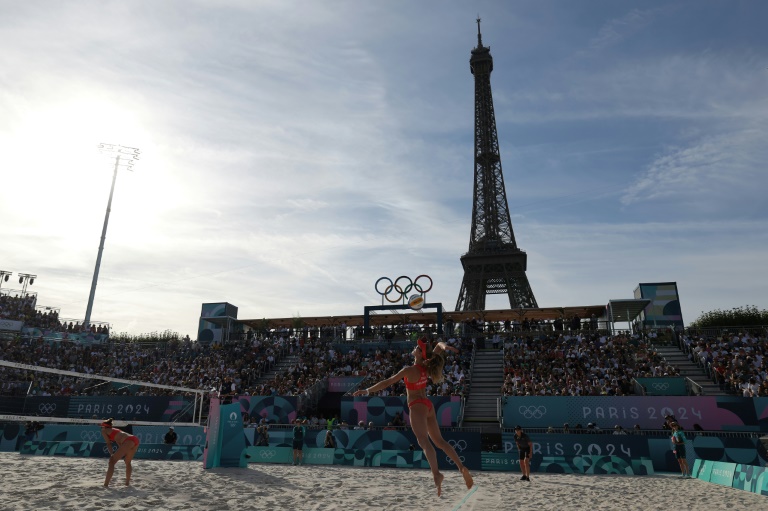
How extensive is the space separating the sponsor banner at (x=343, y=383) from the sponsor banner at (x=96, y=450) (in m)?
10.2

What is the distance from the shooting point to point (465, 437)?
66.4 ft

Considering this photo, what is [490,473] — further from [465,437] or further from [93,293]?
[93,293]

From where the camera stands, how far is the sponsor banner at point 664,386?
77.6ft

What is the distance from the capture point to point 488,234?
59156mm

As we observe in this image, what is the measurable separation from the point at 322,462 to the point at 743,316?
57.5 meters

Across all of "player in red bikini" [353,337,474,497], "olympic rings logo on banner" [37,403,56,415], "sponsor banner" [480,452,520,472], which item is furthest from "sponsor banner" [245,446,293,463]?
"olympic rings logo on banner" [37,403,56,415]

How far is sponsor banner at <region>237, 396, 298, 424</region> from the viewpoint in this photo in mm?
26594

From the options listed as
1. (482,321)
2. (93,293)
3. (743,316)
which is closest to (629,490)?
(482,321)

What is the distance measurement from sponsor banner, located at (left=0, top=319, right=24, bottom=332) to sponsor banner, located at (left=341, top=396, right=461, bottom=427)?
94.4 ft

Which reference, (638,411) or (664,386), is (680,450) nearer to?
(638,411)

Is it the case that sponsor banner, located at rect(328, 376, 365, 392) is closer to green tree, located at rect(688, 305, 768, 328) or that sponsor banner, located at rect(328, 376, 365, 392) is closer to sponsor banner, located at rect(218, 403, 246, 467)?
sponsor banner, located at rect(218, 403, 246, 467)

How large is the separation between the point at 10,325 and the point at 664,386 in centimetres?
4370

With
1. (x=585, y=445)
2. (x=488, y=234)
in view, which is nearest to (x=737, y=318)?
(x=488, y=234)

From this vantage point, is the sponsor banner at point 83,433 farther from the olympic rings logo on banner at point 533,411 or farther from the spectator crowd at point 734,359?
the spectator crowd at point 734,359
